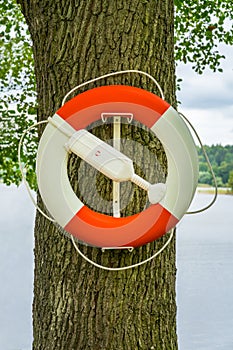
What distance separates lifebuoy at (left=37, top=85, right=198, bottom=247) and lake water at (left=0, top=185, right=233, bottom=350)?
2235 mm

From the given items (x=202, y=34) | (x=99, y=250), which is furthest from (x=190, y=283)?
(x=99, y=250)

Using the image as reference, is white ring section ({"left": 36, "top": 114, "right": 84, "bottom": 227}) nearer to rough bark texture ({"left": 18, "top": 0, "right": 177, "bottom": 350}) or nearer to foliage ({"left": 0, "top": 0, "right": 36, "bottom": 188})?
rough bark texture ({"left": 18, "top": 0, "right": 177, "bottom": 350})

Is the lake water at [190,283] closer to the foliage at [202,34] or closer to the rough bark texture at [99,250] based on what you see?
the foliage at [202,34]

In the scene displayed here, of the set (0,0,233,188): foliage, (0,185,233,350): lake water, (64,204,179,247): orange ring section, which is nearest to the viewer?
(64,204,179,247): orange ring section

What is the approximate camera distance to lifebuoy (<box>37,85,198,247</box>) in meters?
1.65

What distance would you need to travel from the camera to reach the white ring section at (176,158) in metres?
1.65

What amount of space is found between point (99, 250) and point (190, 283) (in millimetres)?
4750

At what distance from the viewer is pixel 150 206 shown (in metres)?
1.67

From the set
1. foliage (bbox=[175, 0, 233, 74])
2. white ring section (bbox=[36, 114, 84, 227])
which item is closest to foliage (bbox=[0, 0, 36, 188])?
foliage (bbox=[175, 0, 233, 74])

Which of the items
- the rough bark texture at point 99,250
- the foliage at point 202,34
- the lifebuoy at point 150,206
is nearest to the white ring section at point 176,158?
the lifebuoy at point 150,206

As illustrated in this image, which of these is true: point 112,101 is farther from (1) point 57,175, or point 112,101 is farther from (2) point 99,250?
(2) point 99,250

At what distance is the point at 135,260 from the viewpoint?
1761 mm

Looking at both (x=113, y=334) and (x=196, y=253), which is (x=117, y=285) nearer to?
(x=113, y=334)

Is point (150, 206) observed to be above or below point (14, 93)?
below
